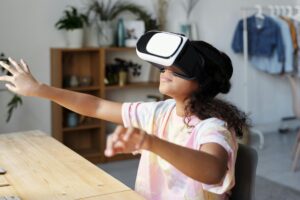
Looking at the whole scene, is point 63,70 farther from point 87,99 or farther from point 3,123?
point 87,99

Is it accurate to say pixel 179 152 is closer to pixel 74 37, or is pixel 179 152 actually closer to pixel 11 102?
pixel 11 102

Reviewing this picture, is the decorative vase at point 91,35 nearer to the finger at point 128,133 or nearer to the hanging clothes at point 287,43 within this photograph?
the hanging clothes at point 287,43

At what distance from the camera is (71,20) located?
440 cm

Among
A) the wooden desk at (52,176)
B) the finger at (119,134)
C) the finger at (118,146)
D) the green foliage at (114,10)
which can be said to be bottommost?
the wooden desk at (52,176)

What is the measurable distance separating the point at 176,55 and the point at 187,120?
260mm

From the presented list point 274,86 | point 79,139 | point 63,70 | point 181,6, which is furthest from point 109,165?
point 274,86

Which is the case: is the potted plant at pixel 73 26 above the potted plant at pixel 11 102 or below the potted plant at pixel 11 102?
above

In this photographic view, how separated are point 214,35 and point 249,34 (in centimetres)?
41

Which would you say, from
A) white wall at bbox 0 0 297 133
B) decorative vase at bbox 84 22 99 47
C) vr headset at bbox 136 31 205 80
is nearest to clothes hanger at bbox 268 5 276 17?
white wall at bbox 0 0 297 133

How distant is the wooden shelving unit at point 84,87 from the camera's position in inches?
177

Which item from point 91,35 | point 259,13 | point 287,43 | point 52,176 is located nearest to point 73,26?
point 91,35

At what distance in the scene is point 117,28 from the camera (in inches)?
188

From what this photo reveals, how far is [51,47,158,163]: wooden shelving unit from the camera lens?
450 centimetres

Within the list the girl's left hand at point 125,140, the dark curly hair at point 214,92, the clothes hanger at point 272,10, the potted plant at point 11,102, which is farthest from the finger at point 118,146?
the clothes hanger at point 272,10
